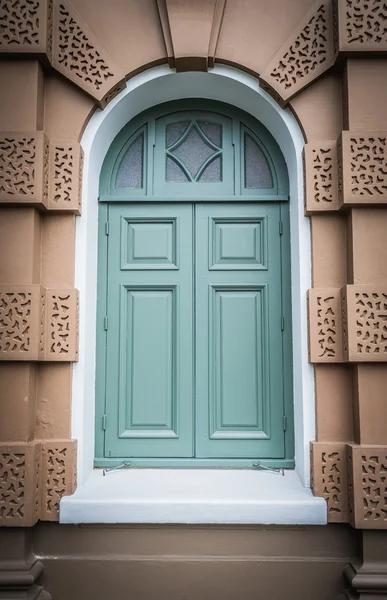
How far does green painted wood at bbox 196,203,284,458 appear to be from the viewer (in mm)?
3580

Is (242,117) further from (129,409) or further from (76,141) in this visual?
(129,409)

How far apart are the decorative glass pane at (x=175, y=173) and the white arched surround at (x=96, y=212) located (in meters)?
0.45

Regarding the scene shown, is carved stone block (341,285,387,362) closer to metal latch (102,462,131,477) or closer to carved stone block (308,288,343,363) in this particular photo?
carved stone block (308,288,343,363)

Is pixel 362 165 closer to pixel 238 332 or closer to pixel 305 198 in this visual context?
pixel 305 198

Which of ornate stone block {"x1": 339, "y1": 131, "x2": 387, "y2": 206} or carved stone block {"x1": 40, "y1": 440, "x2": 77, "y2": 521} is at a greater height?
ornate stone block {"x1": 339, "y1": 131, "x2": 387, "y2": 206}

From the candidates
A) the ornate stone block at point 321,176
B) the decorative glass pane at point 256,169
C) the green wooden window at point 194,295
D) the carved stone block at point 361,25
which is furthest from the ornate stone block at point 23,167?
the carved stone block at point 361,25

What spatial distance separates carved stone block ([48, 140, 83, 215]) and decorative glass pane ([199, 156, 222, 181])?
925 millimetres

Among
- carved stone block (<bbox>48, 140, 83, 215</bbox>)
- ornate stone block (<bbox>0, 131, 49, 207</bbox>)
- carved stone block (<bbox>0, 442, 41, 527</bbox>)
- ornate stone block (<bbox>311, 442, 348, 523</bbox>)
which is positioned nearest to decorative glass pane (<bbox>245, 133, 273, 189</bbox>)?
carved stone block (<bbox>48, 140, 83, 215</bbox>)

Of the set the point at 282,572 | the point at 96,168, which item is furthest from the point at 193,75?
the point at 282,572

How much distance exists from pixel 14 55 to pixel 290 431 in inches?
121

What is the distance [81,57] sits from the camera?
11.3ft

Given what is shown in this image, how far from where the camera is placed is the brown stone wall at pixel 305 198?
10.3ft

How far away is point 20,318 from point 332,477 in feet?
7.07

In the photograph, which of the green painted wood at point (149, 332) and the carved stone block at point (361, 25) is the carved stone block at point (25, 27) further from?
the carved stone block at point (361, 25)
